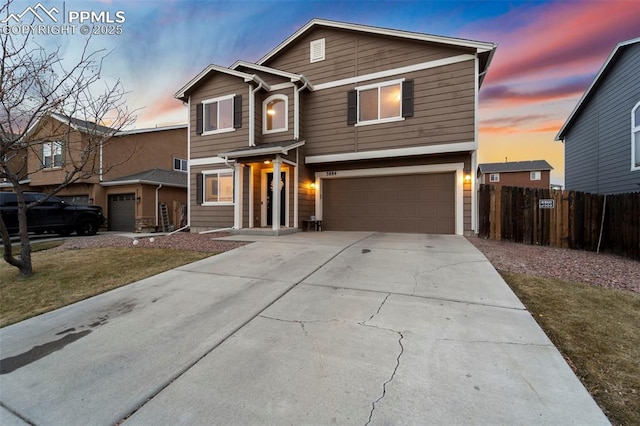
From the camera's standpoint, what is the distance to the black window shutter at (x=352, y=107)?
410 inches

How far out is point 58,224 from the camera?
11602mm

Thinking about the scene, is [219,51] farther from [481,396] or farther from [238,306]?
[481,396]

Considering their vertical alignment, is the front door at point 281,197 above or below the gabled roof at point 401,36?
below

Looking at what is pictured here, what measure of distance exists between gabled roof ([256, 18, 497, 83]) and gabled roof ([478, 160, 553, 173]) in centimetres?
2699

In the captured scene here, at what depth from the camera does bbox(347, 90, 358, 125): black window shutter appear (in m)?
10.4

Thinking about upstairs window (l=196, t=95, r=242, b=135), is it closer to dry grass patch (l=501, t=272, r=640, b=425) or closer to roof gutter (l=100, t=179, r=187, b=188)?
roof gutter (l=100, t=179, r=187, b=188)

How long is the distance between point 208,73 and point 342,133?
6110 millimetres

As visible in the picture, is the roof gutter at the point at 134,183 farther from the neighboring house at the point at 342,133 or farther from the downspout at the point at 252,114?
the downspout at the point at 252,114

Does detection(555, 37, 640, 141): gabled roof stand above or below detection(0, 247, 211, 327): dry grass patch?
above

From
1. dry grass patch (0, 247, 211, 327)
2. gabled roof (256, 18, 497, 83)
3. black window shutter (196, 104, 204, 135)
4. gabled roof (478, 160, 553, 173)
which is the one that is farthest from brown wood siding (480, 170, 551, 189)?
dry grass patch (0, 247, 211, 327)

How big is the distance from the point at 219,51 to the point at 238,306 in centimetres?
1380

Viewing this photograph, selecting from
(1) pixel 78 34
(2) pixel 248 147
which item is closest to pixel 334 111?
(2) pixel 248 147

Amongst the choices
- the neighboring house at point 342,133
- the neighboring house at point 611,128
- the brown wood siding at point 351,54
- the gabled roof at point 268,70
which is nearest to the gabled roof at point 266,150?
the neighboring house at point 342,133

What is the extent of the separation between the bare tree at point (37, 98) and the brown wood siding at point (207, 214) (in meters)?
5.07
